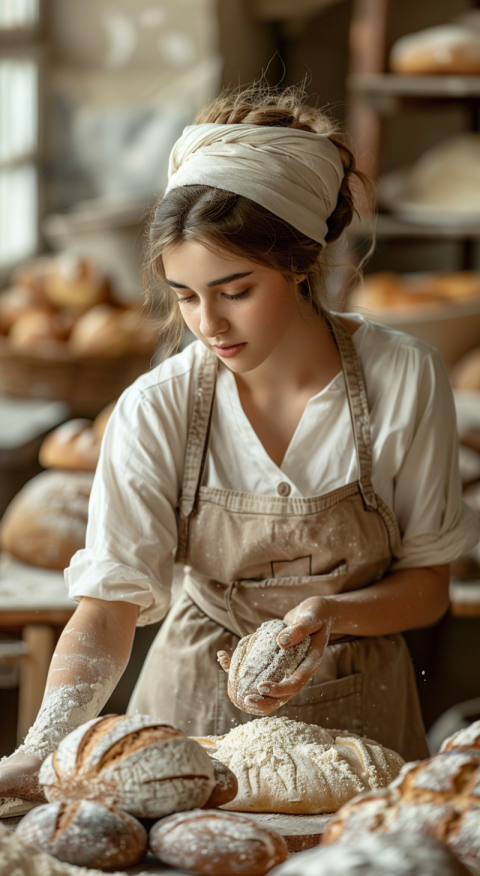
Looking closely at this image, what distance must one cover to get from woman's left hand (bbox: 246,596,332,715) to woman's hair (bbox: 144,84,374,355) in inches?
18.6

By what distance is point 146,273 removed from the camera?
1.40 meters

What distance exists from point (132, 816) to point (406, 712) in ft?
2.40

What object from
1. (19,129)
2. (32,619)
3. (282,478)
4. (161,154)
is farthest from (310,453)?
(19,129)

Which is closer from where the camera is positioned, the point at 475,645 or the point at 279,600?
the point at 279,600

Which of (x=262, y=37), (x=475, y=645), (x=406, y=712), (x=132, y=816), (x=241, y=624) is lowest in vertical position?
(x=475, y=645)

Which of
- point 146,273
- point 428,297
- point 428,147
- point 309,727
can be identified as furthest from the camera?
point 428,147

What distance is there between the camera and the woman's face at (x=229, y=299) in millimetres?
1215

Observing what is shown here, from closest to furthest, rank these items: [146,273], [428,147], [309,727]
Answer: [309,727]
[146,273]
[428,147]

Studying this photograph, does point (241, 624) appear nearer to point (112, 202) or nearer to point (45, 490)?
point (45, 490)

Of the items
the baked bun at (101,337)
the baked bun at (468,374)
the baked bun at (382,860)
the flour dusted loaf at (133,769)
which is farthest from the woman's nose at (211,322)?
the baked bun at (468,374)

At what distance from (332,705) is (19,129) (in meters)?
3.19

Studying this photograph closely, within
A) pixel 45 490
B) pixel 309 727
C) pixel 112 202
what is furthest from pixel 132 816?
pixel 112 202

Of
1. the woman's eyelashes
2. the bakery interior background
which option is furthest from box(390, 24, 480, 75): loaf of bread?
the woman's eyelashes

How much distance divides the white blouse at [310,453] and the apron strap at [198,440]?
0.01 metres
